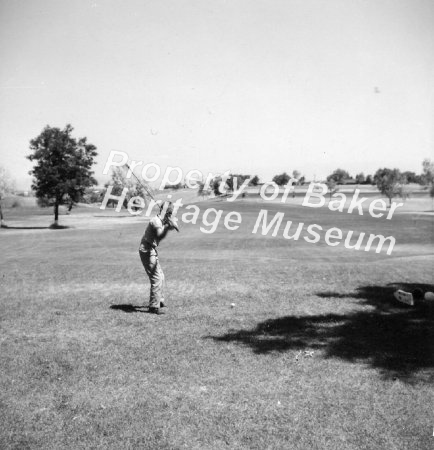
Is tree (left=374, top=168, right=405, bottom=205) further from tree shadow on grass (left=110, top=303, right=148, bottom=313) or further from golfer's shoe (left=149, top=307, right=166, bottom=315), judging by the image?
golfer's shoe (left=149, top=307, right=166, bottom=315)

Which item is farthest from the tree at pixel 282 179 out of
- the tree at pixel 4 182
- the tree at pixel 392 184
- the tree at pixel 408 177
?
the tree at pixel 4 182

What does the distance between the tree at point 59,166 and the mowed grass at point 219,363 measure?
2731 centimetres

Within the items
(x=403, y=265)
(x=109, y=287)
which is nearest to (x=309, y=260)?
(x=403, y=265)

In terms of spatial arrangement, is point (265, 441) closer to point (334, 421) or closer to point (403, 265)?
point (334, 421)

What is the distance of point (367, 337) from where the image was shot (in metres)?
7.54

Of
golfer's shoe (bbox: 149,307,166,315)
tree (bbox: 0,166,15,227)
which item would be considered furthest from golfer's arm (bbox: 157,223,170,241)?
tree (bbox: 0,166,15,227)

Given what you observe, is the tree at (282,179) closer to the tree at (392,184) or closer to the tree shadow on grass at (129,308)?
the tree at (392,184)

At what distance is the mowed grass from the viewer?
4645 millimetres

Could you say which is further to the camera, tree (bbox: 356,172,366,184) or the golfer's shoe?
tree (bbox: 356,172,366,184)

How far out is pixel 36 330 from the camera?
8117 millimetres

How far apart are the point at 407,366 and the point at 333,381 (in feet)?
4.45

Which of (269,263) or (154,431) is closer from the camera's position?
(154,431)

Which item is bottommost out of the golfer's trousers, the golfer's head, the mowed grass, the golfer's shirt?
the mowed grass

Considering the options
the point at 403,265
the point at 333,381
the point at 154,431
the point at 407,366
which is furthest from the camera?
the point at 403,265
